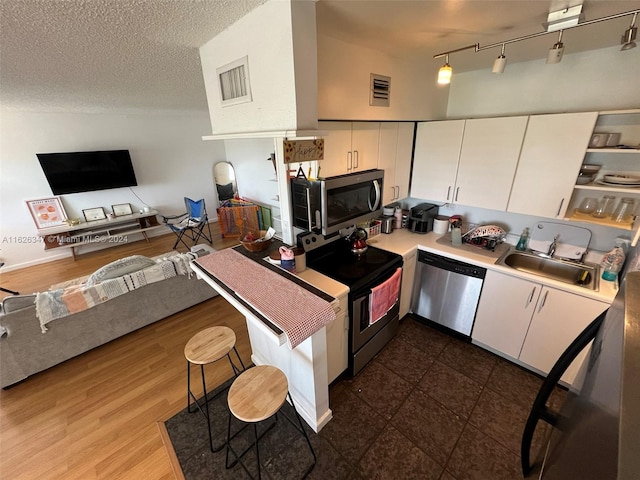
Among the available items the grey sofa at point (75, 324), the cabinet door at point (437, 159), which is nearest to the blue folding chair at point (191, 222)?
the grey sofa at point (75, 324)

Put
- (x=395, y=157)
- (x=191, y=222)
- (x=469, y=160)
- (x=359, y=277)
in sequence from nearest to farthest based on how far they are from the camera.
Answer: (x=359, y=277), (x=469, y=160), (x=395, y=157), (x=191, y=222)

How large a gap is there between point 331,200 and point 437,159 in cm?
134

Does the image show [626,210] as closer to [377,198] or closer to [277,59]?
[377,198]

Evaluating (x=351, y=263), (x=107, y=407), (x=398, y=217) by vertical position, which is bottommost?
(x=107, y=407)

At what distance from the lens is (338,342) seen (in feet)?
5.88

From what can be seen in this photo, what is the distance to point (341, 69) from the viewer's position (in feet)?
5.22

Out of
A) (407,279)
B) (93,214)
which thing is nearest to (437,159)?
(407,279)

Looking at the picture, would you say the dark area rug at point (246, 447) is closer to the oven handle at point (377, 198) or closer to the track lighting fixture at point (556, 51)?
the oven handle at point (377, 198)

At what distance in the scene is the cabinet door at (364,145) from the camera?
1895mm

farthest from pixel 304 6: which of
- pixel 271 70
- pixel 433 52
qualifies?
pixel 433 52

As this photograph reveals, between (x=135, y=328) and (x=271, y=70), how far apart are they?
2.82 meters

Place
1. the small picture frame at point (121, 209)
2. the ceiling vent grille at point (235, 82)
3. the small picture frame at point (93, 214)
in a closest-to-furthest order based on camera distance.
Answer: the ceiling vent grille at point (235, 82)
the small picture frame at point (93, 214)
the small picture frame at point (121, 209)

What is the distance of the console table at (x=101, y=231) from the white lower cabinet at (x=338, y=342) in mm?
4783

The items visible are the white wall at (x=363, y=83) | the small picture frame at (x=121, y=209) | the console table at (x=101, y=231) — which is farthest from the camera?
the small picture frame at (x=121, y=209)
